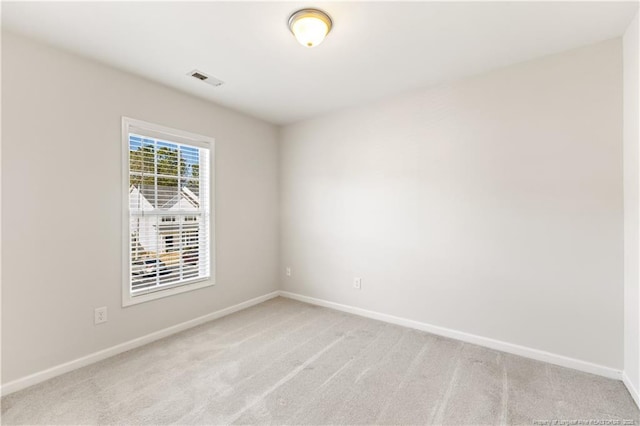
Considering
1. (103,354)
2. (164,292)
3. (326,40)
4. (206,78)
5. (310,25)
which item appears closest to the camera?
(310,25)

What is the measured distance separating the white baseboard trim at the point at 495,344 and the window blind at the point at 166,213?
1821 millimetres

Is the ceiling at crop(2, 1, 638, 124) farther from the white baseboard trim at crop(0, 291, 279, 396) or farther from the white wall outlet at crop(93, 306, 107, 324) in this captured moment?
the white baseboard trim at crop(0, 291, 279, 396)

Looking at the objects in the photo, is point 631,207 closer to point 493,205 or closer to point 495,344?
point 493,205

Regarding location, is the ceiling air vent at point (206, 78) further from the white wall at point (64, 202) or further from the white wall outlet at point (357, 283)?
the white wall outlet at point (357, 283)

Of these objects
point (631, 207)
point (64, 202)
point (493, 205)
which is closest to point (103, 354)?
point (64, 202)

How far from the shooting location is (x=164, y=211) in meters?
2.94

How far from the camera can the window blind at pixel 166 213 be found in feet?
8.96

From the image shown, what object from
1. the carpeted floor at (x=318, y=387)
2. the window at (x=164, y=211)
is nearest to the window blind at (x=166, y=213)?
the window at (x=164, y=211)

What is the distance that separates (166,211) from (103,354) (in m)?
1.34

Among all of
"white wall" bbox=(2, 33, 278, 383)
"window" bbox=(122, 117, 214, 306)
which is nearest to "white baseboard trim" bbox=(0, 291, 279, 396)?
"white wall" bbox=(2, 33, 278, 383)

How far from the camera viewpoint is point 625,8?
6.02ft

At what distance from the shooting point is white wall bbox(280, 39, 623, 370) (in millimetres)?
2219

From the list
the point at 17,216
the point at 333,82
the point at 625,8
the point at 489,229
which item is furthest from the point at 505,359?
the point at 17,216

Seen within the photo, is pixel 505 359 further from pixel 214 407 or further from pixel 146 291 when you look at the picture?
pixel 146 291
